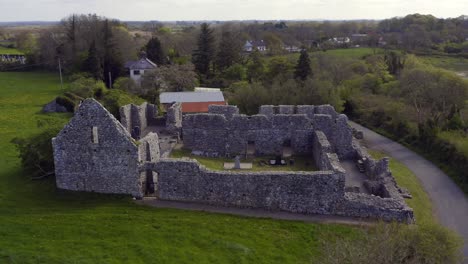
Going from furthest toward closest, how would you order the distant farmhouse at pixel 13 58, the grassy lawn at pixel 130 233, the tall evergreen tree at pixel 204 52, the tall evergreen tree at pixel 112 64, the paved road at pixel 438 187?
the distant farmhouse at pixel 13 58, the tall evergreen tree at pixel 204 52, the tall evergreen tree at pixel 112 64, the paved road at pixel 438 187, the grassy lawn at pixel 130 233

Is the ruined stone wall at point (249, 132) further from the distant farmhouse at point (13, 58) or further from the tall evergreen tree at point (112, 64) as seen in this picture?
the distant farmhouse at point (13, 58)

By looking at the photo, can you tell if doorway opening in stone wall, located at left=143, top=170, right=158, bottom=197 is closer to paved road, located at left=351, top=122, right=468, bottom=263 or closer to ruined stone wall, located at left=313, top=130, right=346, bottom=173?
ruined stone wall, located at left=313, top=130, right=346, bottom=173

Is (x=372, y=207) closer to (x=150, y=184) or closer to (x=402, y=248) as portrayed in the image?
(x=402, y=248)

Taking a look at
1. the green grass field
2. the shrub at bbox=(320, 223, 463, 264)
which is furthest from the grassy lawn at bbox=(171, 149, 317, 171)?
the shrub at bbox=(320, 223, 463, 264)

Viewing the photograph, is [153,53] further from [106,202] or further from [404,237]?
[404,237]

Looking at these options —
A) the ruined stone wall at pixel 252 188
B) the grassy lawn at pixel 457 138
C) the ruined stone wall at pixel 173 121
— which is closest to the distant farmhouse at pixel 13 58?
the ruined stone wall at pixel 173 121

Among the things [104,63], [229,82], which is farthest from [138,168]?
[104,63]
